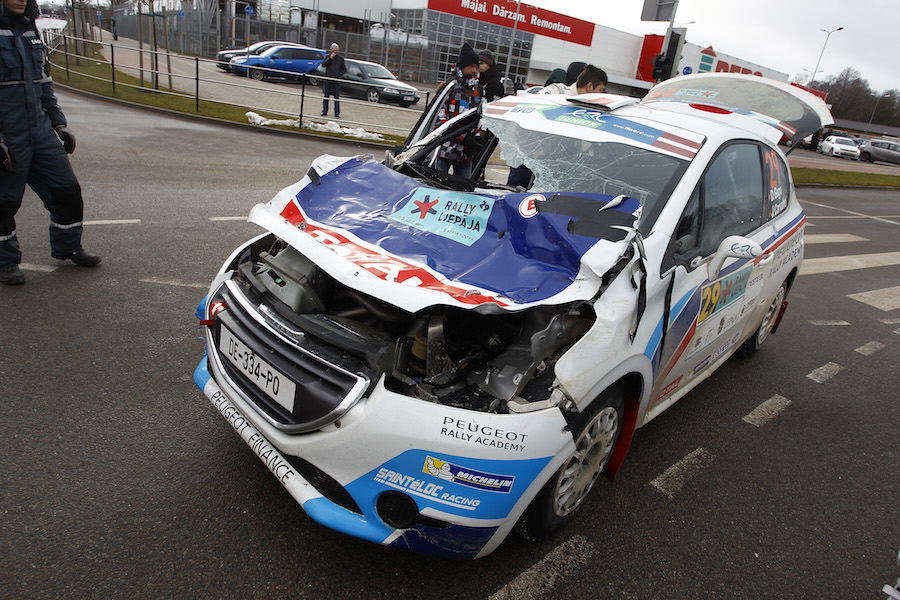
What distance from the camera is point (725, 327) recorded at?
11.5ft

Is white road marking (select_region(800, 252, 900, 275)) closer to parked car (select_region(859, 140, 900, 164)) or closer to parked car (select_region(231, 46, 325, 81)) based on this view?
parked car (select_region(231, 46, 325, 81))

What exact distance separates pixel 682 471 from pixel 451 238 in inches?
70.7

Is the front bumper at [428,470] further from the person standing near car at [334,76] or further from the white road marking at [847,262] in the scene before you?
the person standing near car at [334,76]

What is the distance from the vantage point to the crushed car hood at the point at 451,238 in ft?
7.57

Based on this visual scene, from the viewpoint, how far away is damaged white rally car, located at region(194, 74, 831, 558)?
2055 millimetres

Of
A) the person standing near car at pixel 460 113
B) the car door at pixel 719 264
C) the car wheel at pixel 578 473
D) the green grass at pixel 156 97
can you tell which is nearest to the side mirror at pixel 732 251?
the car door at pixel 719 264

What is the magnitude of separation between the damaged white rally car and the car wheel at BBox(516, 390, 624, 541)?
0.5 inches

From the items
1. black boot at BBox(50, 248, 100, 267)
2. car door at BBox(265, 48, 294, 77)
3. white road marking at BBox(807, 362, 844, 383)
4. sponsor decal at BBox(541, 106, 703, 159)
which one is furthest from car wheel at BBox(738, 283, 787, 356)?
car door at BBox(265, 48, 294, 77)

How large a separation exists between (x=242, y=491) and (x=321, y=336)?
2.79 ft

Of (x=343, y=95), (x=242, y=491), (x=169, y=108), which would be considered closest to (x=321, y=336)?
(x=242, y=491)

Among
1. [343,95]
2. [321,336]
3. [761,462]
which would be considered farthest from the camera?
[343,95]

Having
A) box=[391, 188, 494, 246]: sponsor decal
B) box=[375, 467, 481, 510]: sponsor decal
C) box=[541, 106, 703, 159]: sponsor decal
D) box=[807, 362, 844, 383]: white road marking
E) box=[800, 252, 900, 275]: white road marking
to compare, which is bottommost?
box=[807, 362, 844, 383]: white road marking

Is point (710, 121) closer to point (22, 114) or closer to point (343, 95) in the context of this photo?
point (22, 114)

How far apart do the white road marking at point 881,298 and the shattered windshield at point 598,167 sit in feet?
18.1
